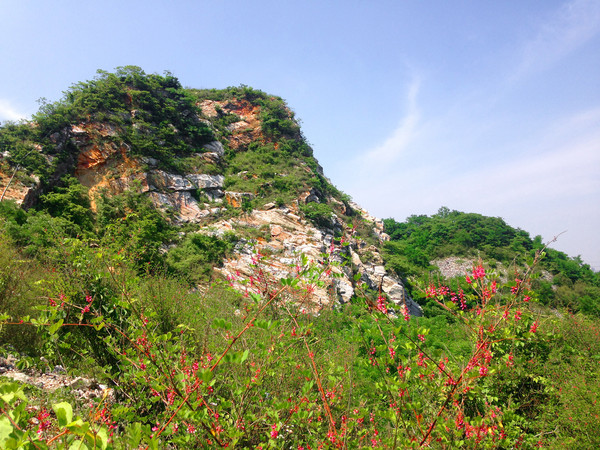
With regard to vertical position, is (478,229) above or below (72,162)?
above

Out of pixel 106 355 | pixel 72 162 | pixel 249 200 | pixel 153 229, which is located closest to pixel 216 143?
pixel 249 200

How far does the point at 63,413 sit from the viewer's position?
70 centimetres

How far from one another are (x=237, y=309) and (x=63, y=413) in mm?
3915

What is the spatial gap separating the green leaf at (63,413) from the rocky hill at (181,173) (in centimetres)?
1125

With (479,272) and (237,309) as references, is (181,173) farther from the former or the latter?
(479,272)

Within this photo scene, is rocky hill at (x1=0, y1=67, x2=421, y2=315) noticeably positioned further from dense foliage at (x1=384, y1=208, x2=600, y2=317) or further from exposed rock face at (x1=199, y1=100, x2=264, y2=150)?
dense foliage at (x1=384, y1=208, x2=600, y2=317)

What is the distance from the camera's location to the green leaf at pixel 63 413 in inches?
26.8

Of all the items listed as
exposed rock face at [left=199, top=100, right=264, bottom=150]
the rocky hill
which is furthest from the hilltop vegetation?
exposed rock face at [left=199, top=100, right=264, bottom=150]

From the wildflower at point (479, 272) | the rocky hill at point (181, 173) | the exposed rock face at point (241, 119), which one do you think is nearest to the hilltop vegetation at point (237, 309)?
the wildflower at point (479, 272)

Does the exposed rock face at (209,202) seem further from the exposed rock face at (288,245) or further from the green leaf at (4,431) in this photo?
the green leaf at (4,431)

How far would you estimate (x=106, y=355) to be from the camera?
3.55 metres

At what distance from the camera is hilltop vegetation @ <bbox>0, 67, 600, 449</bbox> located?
1732 mm

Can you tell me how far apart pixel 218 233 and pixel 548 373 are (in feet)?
47.9

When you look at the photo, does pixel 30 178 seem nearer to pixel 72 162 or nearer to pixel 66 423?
pixel 72 162
